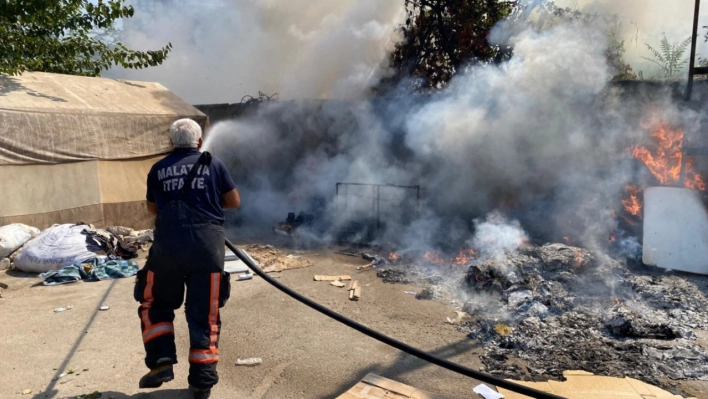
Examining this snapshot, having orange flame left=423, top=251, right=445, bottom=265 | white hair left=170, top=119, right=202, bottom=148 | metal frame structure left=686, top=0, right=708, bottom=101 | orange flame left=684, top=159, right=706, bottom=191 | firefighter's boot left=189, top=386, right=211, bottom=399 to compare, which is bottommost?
firefighter's boot left=189, top=386, right=211, bottom=399

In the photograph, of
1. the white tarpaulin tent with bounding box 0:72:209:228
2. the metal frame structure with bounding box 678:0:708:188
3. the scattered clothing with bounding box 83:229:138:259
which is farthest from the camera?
the white tarpaulin tent with bounding box 0:72:209:228

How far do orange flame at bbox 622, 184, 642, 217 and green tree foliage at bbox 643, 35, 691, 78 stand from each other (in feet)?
17.9

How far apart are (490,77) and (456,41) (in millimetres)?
3209

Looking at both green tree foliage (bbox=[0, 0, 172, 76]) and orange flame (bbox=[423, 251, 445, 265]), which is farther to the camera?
green tree foliage (bbox=[0, 0, 172, 76])

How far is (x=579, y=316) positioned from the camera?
4879 millimetres

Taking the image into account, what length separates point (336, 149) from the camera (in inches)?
428

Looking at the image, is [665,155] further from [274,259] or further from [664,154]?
[274,259]

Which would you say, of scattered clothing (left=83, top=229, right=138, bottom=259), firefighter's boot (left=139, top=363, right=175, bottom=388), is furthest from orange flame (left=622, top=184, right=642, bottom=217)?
scattered clothing (left=83, top=229, right=138, bottom=259)

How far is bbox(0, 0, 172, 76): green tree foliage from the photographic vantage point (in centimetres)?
879

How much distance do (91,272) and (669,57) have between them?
13.2m

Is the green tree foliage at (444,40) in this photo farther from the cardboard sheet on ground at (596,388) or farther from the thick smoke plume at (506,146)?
the cardboard sheet on ground at (596,388)

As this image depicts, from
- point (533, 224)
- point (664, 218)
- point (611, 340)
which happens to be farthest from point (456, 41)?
point (611, 340)

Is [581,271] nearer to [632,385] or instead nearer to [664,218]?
[664,218]

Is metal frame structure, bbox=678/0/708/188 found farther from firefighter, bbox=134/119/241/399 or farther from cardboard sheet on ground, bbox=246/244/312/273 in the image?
firefighter, bbox=134/119/241/399
